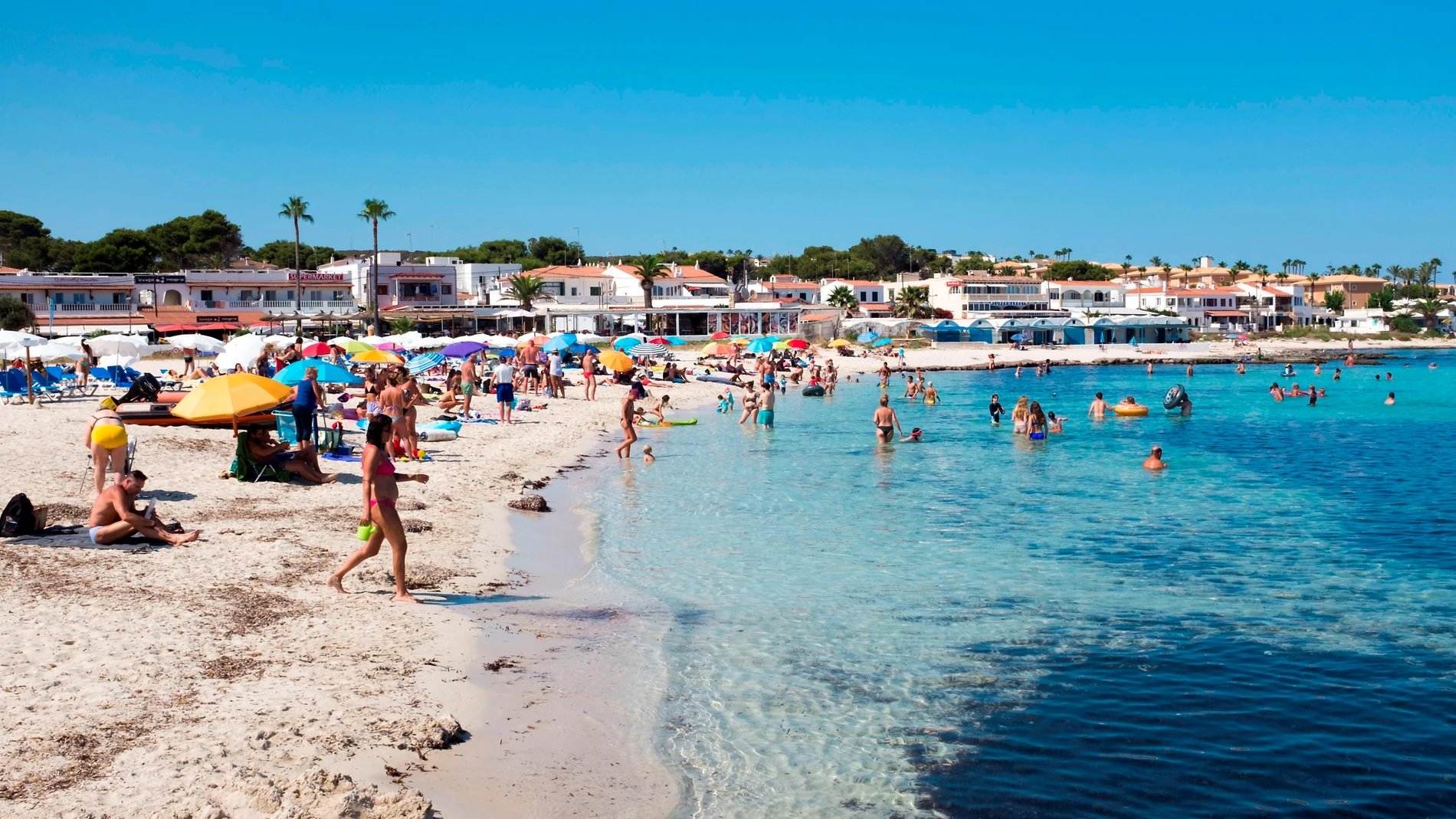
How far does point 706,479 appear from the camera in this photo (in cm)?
1938

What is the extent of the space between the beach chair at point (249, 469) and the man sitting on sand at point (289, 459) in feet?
0.14

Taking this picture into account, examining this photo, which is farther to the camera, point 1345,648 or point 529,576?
point 529,576

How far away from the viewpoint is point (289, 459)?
14.9 meters

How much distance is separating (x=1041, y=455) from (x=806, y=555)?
1259 centimetres

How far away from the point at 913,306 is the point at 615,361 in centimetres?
5823

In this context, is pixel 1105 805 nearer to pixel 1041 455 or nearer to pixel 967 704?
pixel 967 704

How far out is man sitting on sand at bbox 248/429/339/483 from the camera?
14.8m

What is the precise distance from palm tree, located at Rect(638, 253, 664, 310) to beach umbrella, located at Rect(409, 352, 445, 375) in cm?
4236

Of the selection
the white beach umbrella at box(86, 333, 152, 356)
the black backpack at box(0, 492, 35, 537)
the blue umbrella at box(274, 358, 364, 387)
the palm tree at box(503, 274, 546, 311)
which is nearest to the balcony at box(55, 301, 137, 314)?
the palm tree at box(503, 274, 546, 311)

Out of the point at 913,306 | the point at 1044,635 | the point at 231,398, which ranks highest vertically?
the point at 913,306

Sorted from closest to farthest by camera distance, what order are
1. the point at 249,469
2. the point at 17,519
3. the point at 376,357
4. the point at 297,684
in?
the point at 297,684, the point at 17,519, the point at 249,469, the point at 376,357

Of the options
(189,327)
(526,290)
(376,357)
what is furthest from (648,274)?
(376,357)

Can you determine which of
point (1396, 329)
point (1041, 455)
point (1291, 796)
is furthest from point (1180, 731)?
point (1396, 329)

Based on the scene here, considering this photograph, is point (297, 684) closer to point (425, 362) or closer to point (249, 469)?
point (249, 469)
